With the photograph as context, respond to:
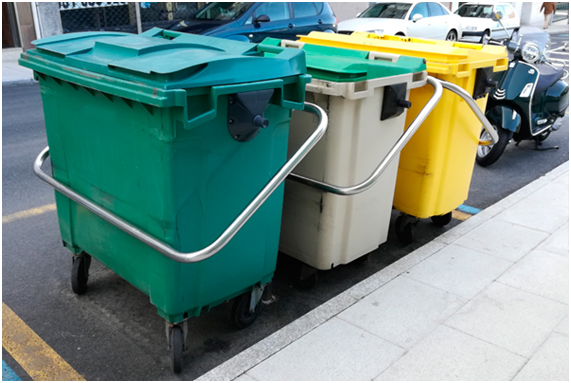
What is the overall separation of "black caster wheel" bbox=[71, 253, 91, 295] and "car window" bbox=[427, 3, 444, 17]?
40.9 ft

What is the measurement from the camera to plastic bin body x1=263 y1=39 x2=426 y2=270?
116 inches

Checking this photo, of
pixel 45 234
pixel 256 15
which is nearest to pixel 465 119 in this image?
pixel 45 234

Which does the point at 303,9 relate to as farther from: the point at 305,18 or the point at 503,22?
the point at 503,22

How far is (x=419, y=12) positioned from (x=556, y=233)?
10.0 m

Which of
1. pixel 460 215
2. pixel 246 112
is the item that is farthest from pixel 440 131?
pixel 246 112

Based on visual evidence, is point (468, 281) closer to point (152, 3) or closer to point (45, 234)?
point (45, 234)

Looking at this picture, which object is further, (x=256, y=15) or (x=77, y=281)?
(x=256, y=15)

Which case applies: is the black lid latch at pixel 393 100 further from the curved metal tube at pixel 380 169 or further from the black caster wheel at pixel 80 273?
the black caster wheel at pixel 80 273

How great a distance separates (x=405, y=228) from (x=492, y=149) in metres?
2.50

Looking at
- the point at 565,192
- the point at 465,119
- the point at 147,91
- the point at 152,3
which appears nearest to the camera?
the point at 147,91

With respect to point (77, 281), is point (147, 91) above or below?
above

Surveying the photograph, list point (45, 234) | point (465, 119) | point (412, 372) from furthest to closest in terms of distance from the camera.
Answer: point (45, 234), point (465, 119), point (412, 372)

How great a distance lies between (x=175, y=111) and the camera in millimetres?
2178

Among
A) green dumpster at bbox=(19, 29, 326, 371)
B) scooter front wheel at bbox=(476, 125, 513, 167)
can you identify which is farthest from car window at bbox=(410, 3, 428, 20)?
green dumpster at bbox=(19, 29, 326, 371)
